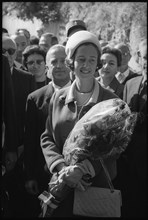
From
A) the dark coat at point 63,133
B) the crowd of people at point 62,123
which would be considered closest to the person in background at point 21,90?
the crowd of people at point 62,123

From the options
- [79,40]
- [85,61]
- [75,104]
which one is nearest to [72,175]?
[75,104]

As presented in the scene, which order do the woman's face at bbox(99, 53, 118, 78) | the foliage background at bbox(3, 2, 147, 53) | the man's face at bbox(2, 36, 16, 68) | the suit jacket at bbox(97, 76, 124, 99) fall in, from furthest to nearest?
the foliage background at bbox(3, 2, 147, 53)
the woman's face at bbox(99, 53, 118, 78)
the man's face at bbox(2, 36, 16, 68)
the suit jacket at bbox(97, 76, 124, 99)

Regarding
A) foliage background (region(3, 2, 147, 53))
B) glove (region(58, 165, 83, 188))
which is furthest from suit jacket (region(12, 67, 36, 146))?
foliage background (region(3, 2, 147, 53))

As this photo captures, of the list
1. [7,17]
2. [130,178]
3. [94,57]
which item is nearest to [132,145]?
[130,178]

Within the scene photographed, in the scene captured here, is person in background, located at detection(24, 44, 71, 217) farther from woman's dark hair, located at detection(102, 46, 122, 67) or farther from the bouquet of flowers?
woman's dark hair, located at detection(102, 46, 122, 67)

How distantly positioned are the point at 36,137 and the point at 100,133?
45.0 inches

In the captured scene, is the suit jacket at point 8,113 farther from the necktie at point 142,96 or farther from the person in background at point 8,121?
the necktie at point 142,96

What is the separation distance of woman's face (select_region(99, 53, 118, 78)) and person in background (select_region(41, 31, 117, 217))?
175 centimetres

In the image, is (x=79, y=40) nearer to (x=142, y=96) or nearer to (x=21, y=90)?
(x=142, y=96)

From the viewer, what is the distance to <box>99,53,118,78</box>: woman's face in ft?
16.0

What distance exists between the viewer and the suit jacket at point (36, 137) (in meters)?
3.53

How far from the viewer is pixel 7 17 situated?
25.3 meters

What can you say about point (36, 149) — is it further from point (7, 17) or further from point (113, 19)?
point (7, 17)

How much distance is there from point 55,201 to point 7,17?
23.9 meters
